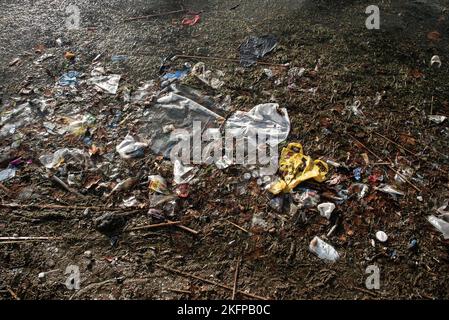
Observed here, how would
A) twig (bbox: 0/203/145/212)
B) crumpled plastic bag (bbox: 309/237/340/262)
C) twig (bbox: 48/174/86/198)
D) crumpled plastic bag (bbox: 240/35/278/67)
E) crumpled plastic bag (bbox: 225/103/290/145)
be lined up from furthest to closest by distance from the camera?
crumpled plastic bag (bbox: 240/35/278/67) → crumpled plastic bag (bbox: 225/103/290/145) → twig (bbox: 48/174/86/198) → twig (bbox: 0/203/145/212) → crumpled plastic bag (bbox: 309/237/340/262)

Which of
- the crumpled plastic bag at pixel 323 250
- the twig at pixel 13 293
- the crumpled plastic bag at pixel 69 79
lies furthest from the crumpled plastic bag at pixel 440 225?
the crumpled plastic bag at pixel 69 79

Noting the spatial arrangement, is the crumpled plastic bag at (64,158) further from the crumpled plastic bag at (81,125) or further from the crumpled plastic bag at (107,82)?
the crumpled plastic bag at (107,82)

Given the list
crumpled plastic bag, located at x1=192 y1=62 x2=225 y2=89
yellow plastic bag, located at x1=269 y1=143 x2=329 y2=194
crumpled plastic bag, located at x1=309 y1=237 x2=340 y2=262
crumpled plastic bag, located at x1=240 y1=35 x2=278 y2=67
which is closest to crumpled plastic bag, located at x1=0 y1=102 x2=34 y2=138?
crumpled plastic bag, located at x1=192 y1=62 x2=225 y2=89

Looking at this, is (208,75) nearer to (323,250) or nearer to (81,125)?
(81,125)

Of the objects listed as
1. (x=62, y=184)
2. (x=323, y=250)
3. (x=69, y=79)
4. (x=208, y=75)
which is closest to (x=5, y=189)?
(x=62, y=184)

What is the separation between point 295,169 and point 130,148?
145 cm

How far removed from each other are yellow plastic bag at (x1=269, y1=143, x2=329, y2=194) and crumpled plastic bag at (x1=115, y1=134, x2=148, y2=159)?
3.93 ft

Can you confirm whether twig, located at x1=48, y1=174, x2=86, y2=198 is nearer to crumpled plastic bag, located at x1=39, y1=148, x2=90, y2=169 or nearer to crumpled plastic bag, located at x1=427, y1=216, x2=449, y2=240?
crumpled plastic bag, located at x1=39, y1=148, x2=90, y2=169

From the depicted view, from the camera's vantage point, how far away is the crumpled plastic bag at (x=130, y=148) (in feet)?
9.91

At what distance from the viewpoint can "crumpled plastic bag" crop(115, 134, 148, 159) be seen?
302 cm

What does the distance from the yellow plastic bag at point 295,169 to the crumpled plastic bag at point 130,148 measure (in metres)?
1.20

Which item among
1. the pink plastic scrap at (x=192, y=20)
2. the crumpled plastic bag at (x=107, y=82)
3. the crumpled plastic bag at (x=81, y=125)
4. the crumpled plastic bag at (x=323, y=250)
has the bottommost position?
the crumpled plastic bag at (x=323, y=250)

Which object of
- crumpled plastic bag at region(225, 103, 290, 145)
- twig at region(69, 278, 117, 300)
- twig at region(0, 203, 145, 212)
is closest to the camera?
twig at region(69, 278, 117, 300)
